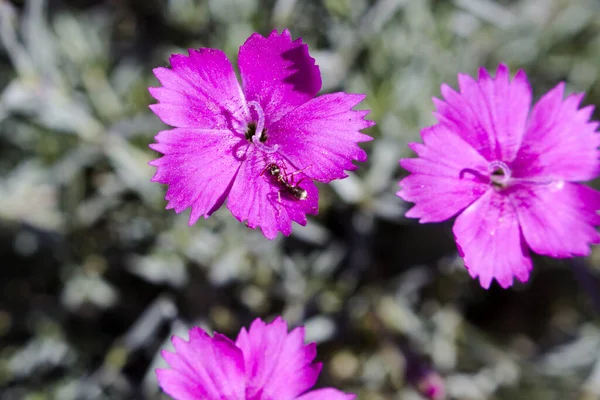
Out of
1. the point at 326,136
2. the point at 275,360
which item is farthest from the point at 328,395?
the point at 326,136

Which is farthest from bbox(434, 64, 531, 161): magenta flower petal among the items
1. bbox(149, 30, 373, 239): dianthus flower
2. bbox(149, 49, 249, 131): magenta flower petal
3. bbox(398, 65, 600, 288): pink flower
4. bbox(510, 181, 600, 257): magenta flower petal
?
bbox(149, 49, 249, 131): magenta flower petal

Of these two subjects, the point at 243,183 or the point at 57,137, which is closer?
the point at 243,183

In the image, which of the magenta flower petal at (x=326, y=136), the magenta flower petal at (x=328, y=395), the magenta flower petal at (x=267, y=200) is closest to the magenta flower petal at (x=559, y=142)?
the magenta flower petal at (x=326, y=136)

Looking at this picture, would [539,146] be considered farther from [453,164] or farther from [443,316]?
[443,316]

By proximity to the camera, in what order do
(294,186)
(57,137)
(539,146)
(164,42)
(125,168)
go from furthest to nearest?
(164,42) → (57,137) → (125,168) → (539,146) → (294,186)

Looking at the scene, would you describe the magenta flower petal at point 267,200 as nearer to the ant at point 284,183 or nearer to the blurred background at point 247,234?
the ant at point 284,183

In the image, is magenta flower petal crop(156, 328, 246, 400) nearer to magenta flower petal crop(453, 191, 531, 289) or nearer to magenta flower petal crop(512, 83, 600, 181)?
magenta flower petal crop(453, 191, 531, 289)

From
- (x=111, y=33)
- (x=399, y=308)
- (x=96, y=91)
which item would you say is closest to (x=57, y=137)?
(x=96, y=91)
